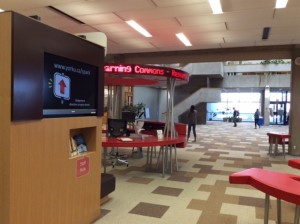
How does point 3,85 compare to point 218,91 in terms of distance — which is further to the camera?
point 218,91

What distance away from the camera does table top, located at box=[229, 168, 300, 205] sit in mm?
2184

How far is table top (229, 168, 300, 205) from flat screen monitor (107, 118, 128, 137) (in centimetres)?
400

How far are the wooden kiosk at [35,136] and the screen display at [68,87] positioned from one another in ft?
0.13

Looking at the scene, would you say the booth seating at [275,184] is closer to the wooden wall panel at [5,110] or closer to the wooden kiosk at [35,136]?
the wooden kiosk at [35,136]

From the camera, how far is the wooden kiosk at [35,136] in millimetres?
2369

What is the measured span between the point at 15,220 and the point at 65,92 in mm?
1283

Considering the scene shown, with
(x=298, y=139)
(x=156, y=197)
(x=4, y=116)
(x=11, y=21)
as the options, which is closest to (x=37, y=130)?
(x=4, y=116)

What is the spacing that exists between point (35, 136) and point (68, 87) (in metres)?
0.70

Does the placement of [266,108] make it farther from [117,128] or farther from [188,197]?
[188,197]

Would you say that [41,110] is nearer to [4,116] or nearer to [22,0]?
[4,116]

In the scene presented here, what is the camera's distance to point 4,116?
2375mm

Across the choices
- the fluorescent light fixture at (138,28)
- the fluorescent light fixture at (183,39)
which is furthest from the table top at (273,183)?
the fluorescent light fixture at (183,39)

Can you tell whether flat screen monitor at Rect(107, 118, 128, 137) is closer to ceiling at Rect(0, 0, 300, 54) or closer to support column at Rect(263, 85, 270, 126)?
ceiling at Rect(0, 0, 300, 54)

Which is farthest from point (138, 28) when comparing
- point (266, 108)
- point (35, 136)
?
point (266, 108)
